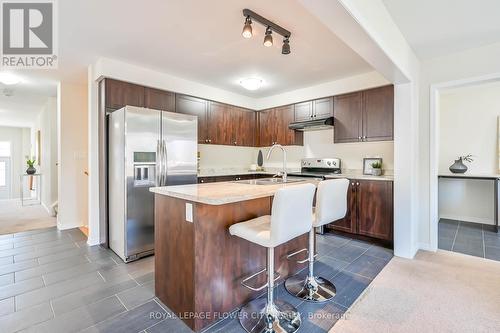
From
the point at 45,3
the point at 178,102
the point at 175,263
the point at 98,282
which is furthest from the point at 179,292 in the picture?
the point at 178,102

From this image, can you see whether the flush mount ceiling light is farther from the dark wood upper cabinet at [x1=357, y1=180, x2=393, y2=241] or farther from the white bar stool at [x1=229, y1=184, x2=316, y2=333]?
the dark wood upper cabinet at [x1=357, y1=180, x2=393, y2=241]

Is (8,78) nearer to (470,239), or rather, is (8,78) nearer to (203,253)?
(203,253)

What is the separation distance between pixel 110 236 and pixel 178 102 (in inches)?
86.0

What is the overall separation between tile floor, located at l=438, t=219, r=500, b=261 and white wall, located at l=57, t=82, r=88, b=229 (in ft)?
18.7

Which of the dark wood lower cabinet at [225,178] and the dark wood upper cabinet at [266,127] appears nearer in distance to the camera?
the dark wood lower cabinet at [225,178]

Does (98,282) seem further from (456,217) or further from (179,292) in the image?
(456,217)

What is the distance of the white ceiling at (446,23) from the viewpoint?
2098 millimetres

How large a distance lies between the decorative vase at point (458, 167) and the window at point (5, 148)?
40.5ft

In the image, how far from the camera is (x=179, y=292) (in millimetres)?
1854

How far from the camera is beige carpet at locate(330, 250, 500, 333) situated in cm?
178

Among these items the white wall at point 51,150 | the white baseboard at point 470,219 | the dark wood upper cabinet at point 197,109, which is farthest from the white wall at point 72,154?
the white baseboard at point 470,219

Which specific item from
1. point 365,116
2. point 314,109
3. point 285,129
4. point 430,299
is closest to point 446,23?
point 365,116

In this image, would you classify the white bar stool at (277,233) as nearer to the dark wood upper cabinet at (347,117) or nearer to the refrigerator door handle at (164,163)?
the refrigerator door handle at (164,163)

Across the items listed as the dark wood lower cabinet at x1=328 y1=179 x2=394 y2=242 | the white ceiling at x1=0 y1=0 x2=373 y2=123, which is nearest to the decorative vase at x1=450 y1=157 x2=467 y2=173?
the dark wood lower cabinet at x1=328 y1=179 x2=394 y2=242
